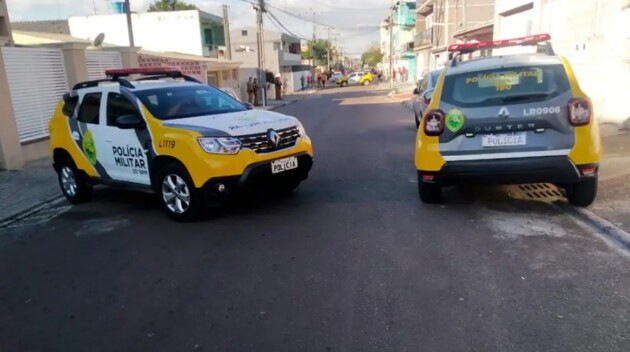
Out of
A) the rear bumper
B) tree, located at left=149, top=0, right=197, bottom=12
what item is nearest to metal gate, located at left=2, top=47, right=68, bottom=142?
the rear bumper

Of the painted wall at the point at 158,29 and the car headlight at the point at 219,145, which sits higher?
the painted wall at the point at 158,29

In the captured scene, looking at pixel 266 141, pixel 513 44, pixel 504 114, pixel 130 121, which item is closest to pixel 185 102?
pixel 130 121

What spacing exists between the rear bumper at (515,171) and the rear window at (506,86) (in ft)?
2.13

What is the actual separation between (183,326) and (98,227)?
10.8ft

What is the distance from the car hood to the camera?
19.5 ft

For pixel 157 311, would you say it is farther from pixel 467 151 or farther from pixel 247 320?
pixel 467 151

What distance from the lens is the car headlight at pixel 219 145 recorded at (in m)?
5.85

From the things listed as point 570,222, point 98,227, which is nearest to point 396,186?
point 570,222

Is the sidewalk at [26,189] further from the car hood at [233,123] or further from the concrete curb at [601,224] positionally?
the concrete curb at [601,224]

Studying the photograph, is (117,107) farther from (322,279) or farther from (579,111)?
(579,111)

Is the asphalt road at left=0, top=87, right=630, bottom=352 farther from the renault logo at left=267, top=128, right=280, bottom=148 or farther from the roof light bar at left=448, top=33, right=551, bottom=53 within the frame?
the roof light bar at left=448, top=33, right=551, bottom=53

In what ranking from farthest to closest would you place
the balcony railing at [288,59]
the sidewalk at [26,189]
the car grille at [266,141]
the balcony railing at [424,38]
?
1. the balcony railing at [288,59]
2. the balcony railing at [424,38]
3. the sidewalk at [26,189]
4. the car grille at [266,141]

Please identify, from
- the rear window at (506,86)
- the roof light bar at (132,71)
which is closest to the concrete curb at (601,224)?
the rear window at (506,86)

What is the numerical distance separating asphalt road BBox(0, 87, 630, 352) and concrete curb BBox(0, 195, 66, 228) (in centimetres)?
39
